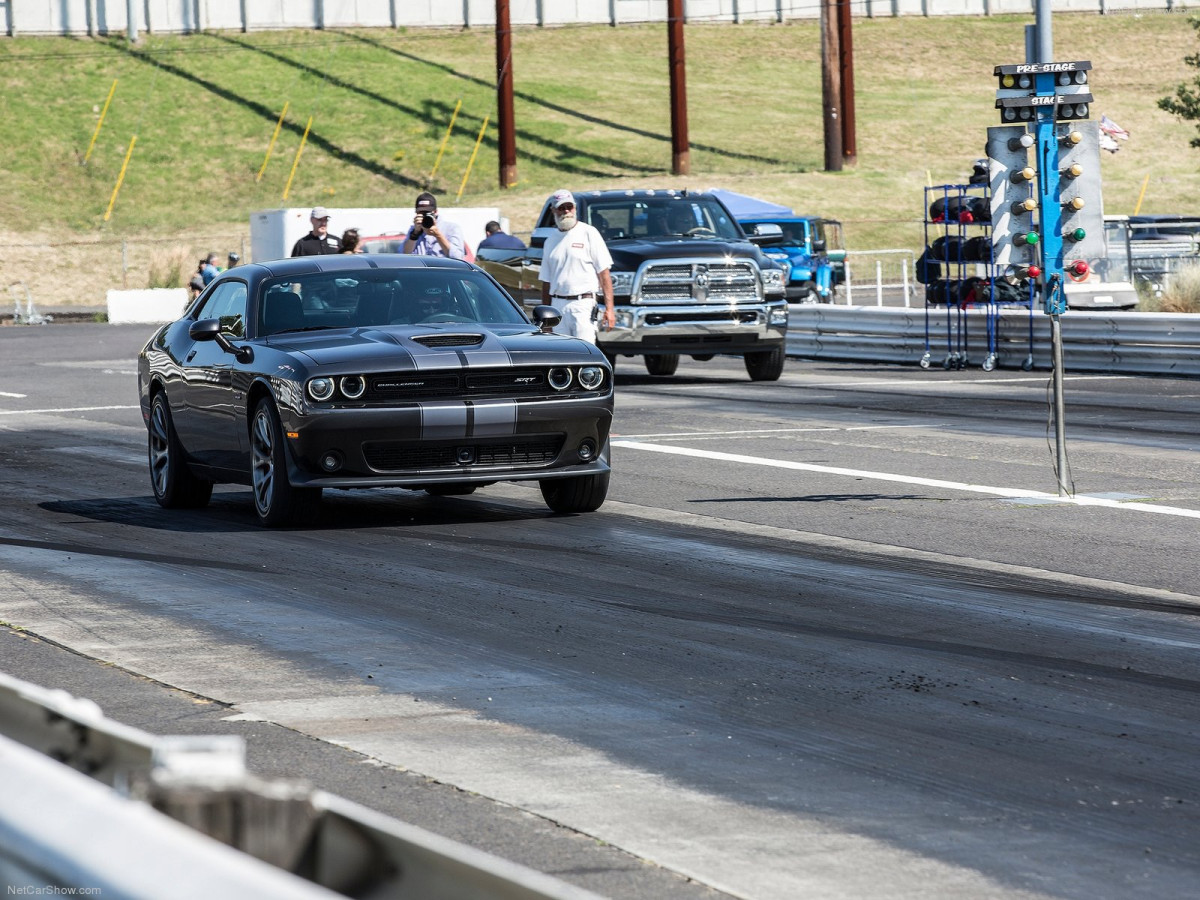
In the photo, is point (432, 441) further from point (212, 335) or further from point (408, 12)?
point (408, 12)

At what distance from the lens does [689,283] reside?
21.2 metres

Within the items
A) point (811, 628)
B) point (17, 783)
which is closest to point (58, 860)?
point (17, 783)

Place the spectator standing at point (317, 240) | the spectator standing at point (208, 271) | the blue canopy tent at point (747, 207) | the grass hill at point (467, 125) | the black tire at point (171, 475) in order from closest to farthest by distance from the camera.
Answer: the black tire at point (171, 475) → the spectator standing at point (317, 240) → the spectator standing at point (208, 271) → the blue canopy tent at point (747, 207) → the grass hill at point (467, 125)

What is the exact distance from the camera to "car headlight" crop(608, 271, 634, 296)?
21203mm

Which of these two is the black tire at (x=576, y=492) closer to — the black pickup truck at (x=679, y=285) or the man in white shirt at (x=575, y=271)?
the man in white shirt at (x=575, y=271)

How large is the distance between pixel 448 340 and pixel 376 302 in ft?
3.16

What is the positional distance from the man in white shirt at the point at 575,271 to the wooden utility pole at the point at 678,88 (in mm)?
44369

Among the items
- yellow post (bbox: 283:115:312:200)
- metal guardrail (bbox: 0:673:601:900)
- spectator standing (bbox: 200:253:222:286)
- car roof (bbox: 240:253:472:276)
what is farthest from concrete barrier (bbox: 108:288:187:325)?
metal guardrail (bbox: 0:673:601:900)

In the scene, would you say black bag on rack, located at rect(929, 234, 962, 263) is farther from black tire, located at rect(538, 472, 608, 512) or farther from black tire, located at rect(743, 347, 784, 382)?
black tire, located at rect(538, 472, 608, 512)

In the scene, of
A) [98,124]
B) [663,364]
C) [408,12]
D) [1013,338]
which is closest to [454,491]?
[663,364]

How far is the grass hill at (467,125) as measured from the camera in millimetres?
62531

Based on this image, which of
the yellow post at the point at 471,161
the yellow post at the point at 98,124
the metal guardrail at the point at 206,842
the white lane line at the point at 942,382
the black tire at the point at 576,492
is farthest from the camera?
the yellow post at the point at 98,124

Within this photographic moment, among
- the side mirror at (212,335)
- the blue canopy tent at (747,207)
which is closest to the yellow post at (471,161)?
the blue canopy tent at (747,207)

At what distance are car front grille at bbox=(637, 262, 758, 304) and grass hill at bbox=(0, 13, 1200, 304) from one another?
3666 cm
